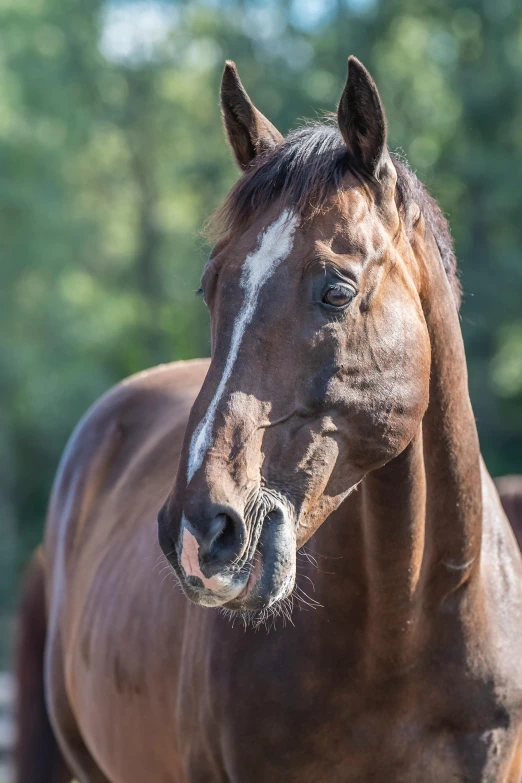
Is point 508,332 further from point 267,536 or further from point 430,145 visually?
point 267,536

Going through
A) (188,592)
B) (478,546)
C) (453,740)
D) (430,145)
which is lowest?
(453,740)

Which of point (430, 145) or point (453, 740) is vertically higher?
point (430, 145)

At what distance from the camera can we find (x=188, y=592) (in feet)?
7.02

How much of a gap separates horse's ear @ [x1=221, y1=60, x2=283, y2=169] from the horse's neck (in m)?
0.54

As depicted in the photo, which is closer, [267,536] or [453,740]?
[267,536]

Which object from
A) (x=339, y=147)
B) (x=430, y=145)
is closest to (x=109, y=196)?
(x=430, y=145)

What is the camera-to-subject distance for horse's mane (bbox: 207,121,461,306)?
2371 mm

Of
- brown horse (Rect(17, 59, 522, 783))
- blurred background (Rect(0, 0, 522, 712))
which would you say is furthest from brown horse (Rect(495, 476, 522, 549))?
blurred background (Rect(0, 0, 522, 712))

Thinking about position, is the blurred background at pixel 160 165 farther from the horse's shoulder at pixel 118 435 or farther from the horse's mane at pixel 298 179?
the horse's mane at pixel 298 179

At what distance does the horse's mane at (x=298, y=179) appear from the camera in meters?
2.37

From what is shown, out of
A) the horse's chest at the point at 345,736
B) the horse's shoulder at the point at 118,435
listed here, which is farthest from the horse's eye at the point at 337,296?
the horse's shoulder at the point at 118,435

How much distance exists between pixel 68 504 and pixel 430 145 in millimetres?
14564

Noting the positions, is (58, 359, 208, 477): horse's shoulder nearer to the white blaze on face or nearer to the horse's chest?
the horse's chest

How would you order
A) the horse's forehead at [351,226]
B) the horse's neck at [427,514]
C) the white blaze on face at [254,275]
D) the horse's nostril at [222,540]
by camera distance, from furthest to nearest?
the horse's neck at [427,514]
the horse's forehead at [351,226]
the white blaze on face at [254,275]
the horse's nostril at [222,540]
